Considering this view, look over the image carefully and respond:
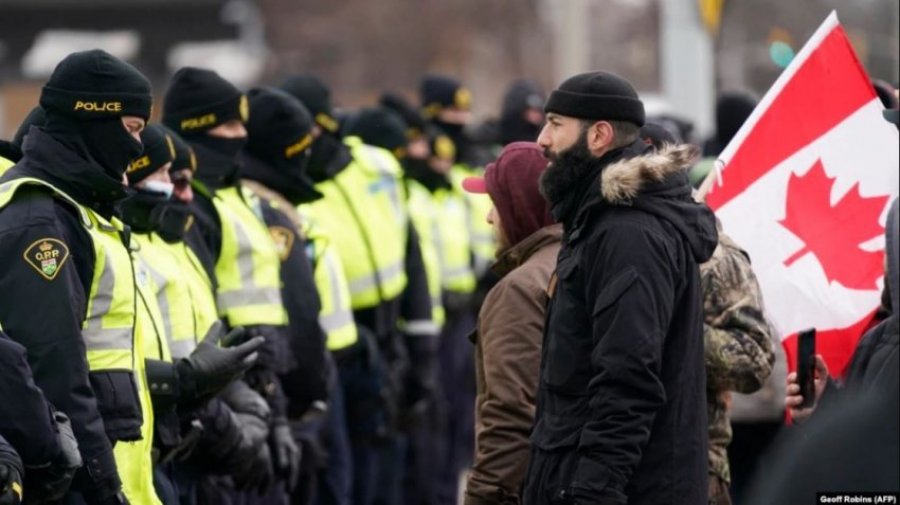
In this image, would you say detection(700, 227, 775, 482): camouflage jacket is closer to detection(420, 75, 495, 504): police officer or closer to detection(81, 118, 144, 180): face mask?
detection(81, 118, 144, 180): face mask

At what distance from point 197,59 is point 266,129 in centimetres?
4457

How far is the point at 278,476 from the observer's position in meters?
9.81

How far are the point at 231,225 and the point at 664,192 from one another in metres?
3.00

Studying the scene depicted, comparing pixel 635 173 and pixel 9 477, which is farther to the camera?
pixel 635 173

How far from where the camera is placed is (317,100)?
470 inches

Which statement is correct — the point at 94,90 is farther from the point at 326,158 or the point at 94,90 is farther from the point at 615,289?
the point at 326,158

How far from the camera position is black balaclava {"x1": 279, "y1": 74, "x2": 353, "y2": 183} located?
11.7 meters

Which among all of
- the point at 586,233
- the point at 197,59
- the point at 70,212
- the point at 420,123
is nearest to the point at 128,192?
the point at 70,212

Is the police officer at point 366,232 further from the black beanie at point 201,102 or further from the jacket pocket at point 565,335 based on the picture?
the jacket pocket at point 565,335

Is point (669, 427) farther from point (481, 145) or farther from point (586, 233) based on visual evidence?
point (481, 145)

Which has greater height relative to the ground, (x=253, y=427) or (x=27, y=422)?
(x=27, y=422)

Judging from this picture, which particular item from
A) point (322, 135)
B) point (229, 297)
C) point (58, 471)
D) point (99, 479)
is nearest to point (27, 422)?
point (58, 471)

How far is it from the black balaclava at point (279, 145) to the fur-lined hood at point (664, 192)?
3.67m

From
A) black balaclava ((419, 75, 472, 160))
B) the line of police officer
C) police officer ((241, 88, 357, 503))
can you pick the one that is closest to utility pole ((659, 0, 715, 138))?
black balaclava ((419, 75, 472, 160))
